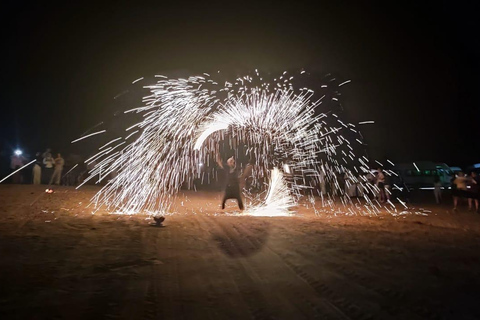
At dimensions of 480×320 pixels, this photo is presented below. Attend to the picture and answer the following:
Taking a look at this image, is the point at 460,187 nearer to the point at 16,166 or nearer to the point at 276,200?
the point at 276,200

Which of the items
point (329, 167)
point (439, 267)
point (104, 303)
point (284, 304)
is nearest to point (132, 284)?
point (104, 303)

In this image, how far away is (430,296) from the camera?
622 cm

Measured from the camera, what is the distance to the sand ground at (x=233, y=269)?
557 centimetres

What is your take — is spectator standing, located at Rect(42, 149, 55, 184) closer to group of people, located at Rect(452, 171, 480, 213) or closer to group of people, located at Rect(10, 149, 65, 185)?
group of people, located at Rect(10, 149, 65, 185)

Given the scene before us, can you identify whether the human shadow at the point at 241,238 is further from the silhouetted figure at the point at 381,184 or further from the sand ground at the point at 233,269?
the silhouetted figure at the point at 381,184

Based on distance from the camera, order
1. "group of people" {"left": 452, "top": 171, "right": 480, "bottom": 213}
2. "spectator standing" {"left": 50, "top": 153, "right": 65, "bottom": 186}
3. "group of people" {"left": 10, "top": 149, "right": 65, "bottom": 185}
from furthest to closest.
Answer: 1. "group of people" {"left": 10, "top": 149, "right": 65, "bottom": 185}
2. "spectator standing" {"left": 50, "top": 153, "right": 65, "bottom": 186}
3. "group of people" {"left": 452, "top": 171, "right": 480, "bottom": 213}

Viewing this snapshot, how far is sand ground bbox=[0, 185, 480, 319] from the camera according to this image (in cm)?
557

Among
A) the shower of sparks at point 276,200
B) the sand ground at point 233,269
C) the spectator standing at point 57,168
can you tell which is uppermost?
the spectator standing at point 57,168

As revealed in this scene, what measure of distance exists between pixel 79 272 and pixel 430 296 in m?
4.89

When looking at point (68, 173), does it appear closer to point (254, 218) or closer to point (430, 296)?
point (254, 218)

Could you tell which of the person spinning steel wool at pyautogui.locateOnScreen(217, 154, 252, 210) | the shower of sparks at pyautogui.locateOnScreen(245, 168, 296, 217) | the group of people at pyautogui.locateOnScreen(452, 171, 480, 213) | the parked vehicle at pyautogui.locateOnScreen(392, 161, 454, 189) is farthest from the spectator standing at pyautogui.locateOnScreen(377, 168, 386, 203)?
the parked vehicle at pyautogui.locateOnScreen(392, 161, 454, 189)

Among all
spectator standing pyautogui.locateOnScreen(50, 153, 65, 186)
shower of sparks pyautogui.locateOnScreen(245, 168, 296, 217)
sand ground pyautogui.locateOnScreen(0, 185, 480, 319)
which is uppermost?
spectator standing pyautogui.locateOnScreen(50, 153, 65, 186)

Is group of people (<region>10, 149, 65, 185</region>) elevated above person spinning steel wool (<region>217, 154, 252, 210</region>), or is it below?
above

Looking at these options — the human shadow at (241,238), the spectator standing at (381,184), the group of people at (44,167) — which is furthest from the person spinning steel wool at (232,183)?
the group of people at (44,167)
